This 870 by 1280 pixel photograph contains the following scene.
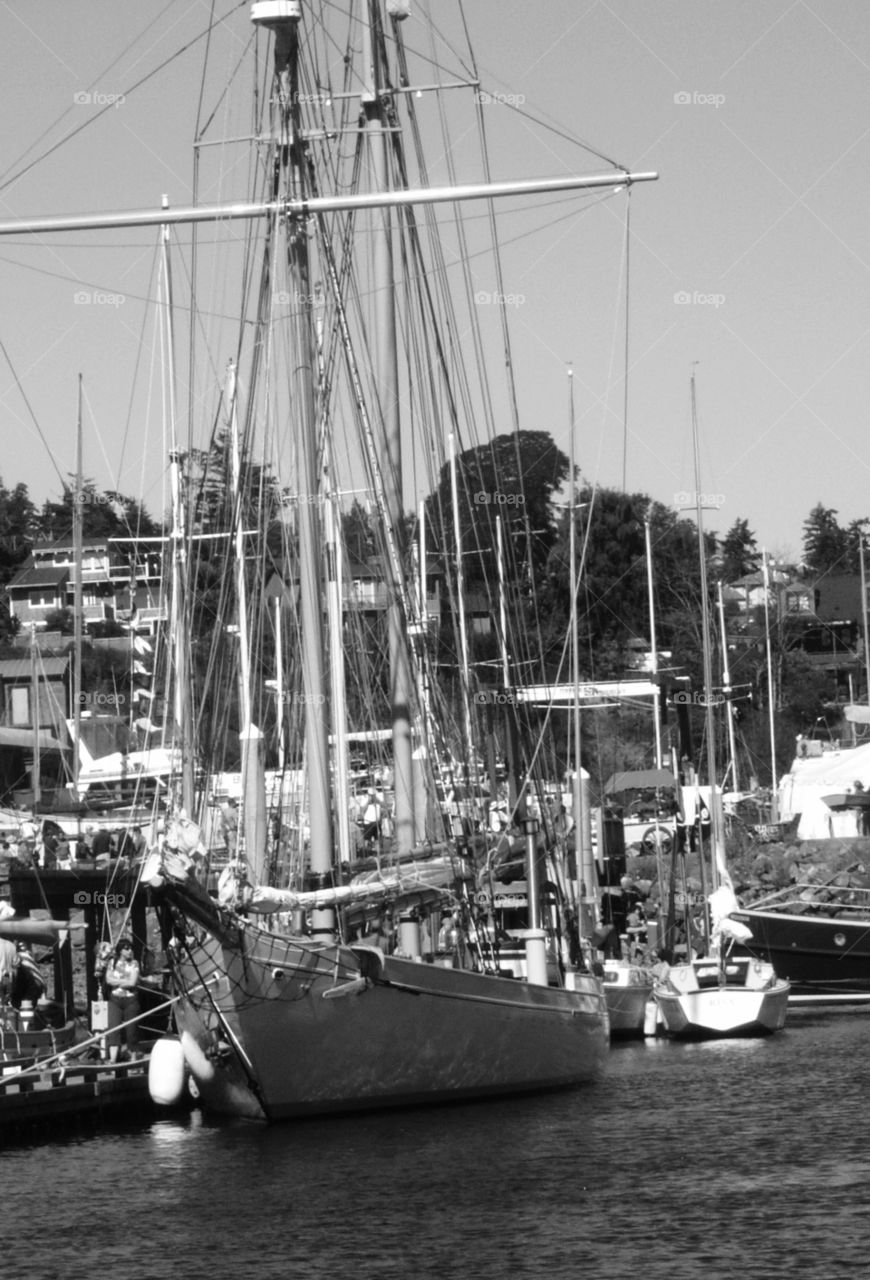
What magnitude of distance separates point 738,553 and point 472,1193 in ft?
449

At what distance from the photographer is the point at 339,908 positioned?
3084 centimetres

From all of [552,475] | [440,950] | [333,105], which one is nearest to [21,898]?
[440,950]

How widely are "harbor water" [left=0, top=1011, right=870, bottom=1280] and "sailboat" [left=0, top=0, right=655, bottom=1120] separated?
2.77ft

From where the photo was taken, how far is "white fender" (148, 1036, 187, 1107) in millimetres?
31344

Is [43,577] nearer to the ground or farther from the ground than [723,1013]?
farther from the ground

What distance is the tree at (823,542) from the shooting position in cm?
17175

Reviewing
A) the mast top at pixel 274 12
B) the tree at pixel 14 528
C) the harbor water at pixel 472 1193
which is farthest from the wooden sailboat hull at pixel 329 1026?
the tree at pixel 14 528

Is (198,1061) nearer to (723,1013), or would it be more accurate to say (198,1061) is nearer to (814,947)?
(723,1013)

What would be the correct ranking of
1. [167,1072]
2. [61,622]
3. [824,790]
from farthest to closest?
[61,622], [824,790], [167,1072]

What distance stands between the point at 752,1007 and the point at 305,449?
20368 mm

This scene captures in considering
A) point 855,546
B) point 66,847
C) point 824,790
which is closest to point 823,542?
point 855,546

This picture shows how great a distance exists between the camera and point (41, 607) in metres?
141

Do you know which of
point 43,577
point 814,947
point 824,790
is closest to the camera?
point 814,947

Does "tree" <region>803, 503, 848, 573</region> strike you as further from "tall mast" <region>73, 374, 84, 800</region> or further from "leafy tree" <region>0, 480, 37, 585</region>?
"tall mast" <region>73, 374, 84, 800</region>
